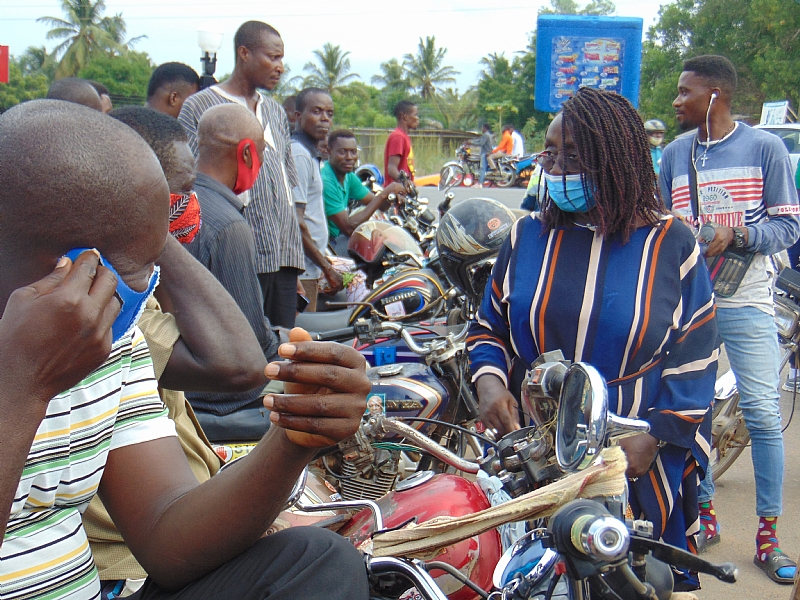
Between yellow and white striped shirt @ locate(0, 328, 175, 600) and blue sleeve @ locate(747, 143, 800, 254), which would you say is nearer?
yellow and white striped shirt @ locate(0, 328, 175, 600)

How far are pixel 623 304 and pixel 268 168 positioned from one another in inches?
105

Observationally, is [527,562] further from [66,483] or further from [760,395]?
Answer: [760,395]

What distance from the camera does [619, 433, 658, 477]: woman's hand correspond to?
6.83 feet

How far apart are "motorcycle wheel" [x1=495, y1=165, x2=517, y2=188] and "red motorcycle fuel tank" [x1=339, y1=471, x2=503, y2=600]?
21474mm

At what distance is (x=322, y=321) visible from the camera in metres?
4.70

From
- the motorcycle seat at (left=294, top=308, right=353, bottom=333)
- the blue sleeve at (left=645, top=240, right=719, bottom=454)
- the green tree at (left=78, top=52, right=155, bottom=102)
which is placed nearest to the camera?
the blue sleeve at (left=645, top=240, right=719, bottom=454)

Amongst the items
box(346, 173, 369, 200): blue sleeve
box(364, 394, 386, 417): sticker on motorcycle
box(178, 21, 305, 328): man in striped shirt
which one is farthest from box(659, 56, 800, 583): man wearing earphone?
box(346, 173, 369, 200): blue sleeve

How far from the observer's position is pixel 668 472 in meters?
2.25

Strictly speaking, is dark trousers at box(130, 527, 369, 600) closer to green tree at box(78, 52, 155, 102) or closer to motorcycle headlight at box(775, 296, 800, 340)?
motorcycle headlight at box(775, 296, 800, 340)

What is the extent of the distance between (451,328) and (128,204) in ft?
8.57

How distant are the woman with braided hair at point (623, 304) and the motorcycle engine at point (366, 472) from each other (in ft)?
3.01

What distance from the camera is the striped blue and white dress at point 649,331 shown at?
221 centimetres

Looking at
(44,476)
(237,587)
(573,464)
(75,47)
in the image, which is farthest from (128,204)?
(75,47)

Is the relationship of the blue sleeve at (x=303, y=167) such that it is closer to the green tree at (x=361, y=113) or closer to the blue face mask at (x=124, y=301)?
the blue face mask at (x=124, y=301)
